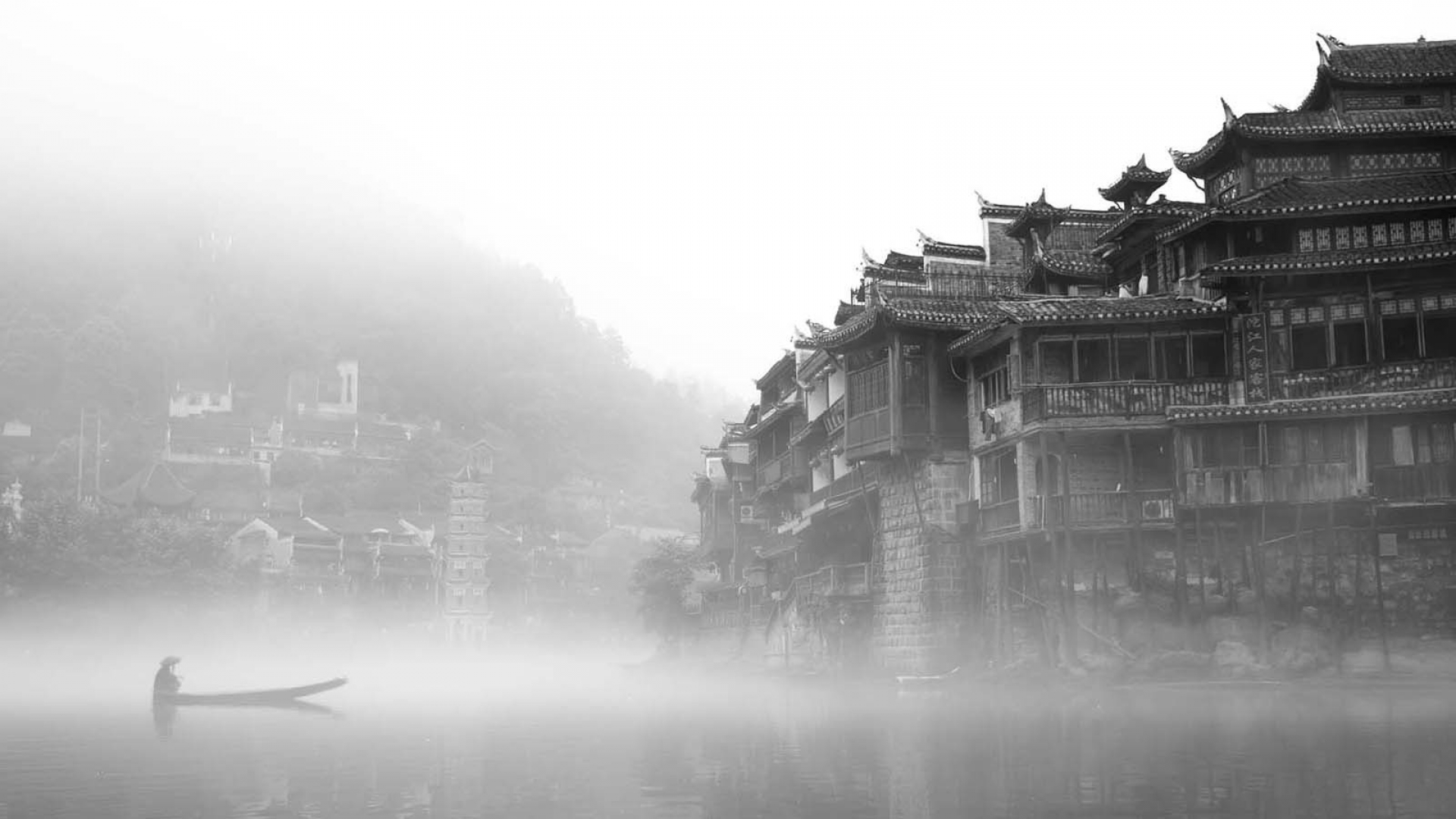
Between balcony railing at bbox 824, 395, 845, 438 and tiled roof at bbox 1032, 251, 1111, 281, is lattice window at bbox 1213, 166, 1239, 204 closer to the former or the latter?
tiled roof at bbox 1032, 251, 1111, 281

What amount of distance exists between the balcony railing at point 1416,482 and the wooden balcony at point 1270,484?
0.53 m

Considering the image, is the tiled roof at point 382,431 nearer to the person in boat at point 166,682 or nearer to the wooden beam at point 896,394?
the person in boat at point 166,682

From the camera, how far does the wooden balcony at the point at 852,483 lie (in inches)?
1661

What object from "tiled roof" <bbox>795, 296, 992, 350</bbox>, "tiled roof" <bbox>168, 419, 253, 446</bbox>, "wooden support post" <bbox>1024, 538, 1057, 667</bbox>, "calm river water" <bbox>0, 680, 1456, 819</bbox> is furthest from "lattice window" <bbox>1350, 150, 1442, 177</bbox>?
"tiled roof" <bbox>168, 419, 253, 446</bbox>

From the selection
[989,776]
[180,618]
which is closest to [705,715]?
[989,776]

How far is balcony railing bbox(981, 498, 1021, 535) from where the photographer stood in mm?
35375

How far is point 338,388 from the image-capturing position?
411 feet

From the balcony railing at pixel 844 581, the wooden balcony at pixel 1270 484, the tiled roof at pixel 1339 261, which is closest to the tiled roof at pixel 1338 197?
the tiled roof at pixel 1339 261

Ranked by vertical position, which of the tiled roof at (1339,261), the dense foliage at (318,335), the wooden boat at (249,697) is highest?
the dense foliage at (318,335)

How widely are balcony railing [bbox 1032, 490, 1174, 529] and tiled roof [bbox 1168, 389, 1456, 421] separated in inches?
77.8

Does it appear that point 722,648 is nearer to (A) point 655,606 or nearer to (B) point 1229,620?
(A) point 655,606

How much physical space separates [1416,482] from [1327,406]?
256cm

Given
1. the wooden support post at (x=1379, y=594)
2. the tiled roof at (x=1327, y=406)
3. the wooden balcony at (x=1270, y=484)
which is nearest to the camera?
the wooden support post at (x=1379, y=594)

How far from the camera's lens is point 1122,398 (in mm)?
34312
